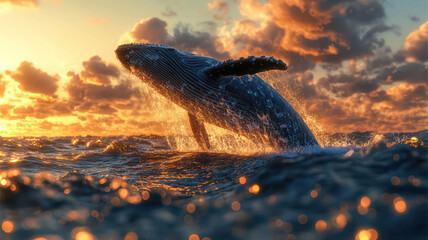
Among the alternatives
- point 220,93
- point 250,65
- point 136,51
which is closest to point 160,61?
point 136,51

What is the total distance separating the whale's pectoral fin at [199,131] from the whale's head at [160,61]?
200 centimetres

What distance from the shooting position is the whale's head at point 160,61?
8867mm

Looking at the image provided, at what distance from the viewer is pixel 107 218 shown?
10.3 ft

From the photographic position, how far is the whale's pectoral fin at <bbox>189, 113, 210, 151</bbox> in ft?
33.7

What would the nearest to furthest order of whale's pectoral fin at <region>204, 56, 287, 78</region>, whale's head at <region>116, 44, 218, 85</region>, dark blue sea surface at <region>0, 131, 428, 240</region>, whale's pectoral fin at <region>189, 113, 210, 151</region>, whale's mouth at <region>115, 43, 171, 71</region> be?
dark blue sea surface at <region>0, 131, 428, 240</region> < whale's pectoral fin at <region>204, 56, 287, 78</region> < whale's head at <region>116, 44, 218, 85</region> < whale's mouth at <region>115, 43, 171, 71</region> < whale's pectoral fin at <region>189, 113, 210, 151</region>

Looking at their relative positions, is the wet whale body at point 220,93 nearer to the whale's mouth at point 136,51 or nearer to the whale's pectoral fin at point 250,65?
the whale's mouth at point 136,51

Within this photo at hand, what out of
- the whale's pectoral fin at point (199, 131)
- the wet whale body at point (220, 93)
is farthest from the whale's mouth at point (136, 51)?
the whale's pectoral fin at point (199, 131)

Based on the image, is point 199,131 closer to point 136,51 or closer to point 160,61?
point 160,61

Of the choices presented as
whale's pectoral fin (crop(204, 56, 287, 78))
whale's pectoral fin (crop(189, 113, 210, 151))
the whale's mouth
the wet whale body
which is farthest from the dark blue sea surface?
whale's pectoral fin (crop(189, 113, 210, 151))

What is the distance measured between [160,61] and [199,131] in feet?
10.3

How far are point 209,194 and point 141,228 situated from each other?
62.0 inches

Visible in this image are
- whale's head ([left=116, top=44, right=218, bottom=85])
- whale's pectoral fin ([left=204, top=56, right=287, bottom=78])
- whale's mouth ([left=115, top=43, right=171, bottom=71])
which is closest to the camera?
whale's pectoral fin ([left=204, top=56, right=287, bottom=78])

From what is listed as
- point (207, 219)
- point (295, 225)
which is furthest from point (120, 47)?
point (295, 225)

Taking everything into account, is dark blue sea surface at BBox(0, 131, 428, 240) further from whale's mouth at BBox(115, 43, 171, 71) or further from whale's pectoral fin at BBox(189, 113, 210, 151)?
whale's pectoral fin at BBox(189, 113, 210, 151)
